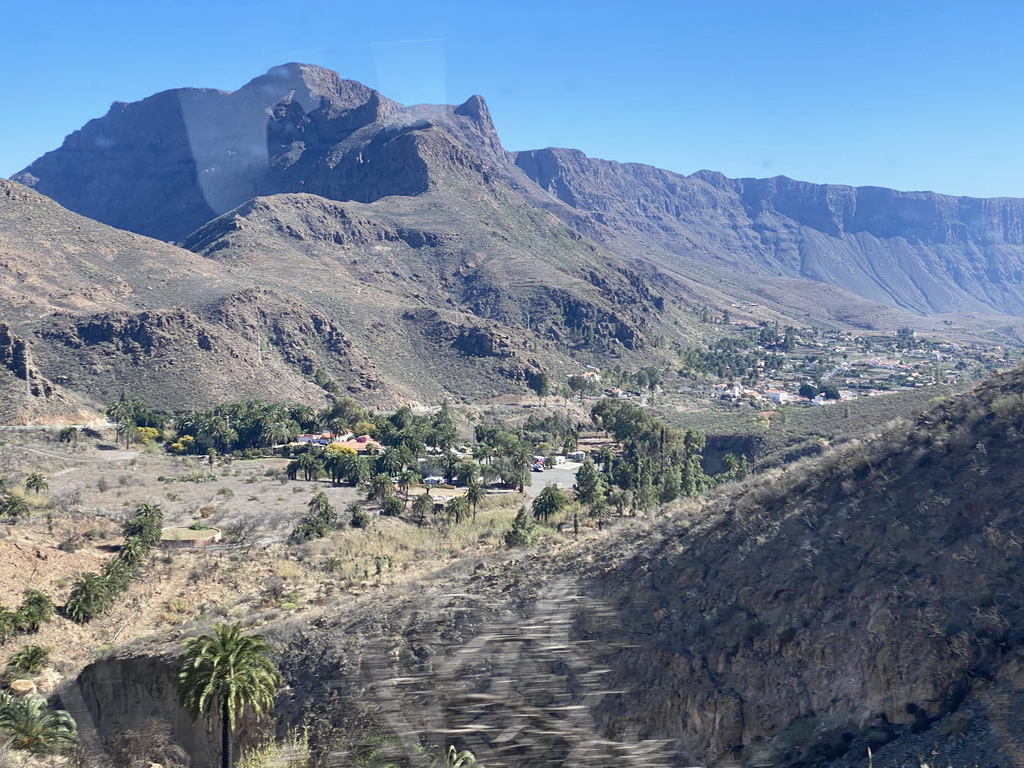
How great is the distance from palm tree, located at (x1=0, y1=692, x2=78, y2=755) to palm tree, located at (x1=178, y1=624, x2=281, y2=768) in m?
3.82

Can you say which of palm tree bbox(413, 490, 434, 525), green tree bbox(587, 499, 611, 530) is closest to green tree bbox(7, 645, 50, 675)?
green tree bbox(587, 499, 611, 530)

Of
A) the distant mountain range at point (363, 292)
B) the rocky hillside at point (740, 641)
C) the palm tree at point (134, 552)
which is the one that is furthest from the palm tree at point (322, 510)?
the distant mountain range at point (363, 292)

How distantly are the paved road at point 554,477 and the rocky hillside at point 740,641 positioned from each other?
108 ft

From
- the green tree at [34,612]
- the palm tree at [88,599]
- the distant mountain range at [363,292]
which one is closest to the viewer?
the green tree at [34,612]

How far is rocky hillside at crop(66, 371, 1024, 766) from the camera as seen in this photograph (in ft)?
35.9

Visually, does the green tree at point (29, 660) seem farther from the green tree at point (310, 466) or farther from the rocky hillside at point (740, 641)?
the green tree at point (310, 466)

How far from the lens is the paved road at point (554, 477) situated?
53.5m

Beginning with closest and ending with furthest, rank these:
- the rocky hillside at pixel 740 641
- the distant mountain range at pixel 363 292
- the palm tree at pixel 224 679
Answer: the rocky hillside at pixel 740 641 → the palm tree at pixel 224 679 → the distant mountain range at pixel 363 292

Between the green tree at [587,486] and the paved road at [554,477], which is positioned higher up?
the green tree at [587,486]

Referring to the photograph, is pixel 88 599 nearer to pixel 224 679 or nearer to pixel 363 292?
pixel 224 679

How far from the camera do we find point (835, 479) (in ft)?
56.2

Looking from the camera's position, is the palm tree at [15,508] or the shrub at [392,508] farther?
the shrub at [392,508]

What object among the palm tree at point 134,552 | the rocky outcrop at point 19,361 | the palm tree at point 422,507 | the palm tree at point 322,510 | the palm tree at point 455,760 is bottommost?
the palm tree at point 422,507

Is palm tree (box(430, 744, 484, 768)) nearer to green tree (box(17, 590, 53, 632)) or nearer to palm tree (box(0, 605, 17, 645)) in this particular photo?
palm tree (box(0, 605, 17, 645))
